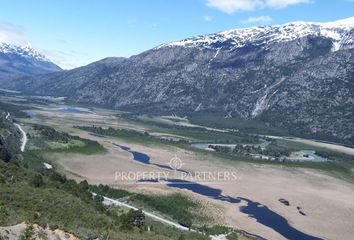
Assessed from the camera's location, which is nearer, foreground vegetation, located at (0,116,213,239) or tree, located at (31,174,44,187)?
foreground vegetation, located at (0,116,213,239)

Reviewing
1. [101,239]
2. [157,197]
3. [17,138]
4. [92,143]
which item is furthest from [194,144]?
[101,239]

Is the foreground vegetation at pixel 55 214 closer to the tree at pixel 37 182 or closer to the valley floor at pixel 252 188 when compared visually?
the tree at pixel 37 182

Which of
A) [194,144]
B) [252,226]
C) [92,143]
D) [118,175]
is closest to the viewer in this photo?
[252,226]

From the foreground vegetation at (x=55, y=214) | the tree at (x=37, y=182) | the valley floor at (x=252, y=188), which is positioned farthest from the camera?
the valley floor at (x=252, y=188)

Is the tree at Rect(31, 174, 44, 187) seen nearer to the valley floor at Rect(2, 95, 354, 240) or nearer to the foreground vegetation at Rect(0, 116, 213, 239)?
the foreground vegetation at Rect(0, 116, 213, 239)

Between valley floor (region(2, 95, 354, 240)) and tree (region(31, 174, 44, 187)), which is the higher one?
tree (region(31, 174, 44, 187))

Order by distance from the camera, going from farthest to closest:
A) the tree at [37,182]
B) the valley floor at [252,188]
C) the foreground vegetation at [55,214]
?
the valley floor at [252,188]
the tree at [37,182]
the foreground vegetation at [55,214]

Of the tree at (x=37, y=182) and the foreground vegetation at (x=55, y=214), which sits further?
the tree at (x=37, y=182)

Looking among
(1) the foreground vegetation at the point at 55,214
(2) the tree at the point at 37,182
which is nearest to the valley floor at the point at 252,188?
(1) the foreground vegetation at the point at 55,214

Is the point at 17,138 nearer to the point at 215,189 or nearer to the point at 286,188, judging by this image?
→ the point at 215,189

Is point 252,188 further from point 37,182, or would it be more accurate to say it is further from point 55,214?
point 55,214

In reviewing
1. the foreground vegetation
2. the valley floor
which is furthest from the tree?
the valley floor
